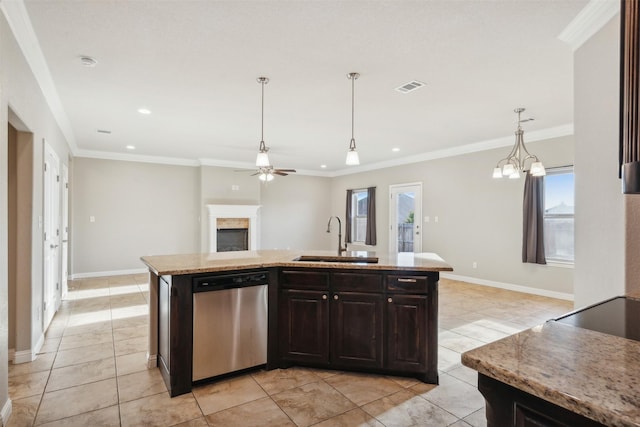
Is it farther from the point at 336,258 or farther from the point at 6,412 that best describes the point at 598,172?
the point at 6,412

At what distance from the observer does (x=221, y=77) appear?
3.27 m

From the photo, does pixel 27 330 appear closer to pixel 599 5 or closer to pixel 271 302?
pixel 271 302

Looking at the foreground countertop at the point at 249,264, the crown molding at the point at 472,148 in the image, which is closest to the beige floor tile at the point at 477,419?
the foreground countertop at the point at 249,264

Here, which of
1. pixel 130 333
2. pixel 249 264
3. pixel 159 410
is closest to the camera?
pixel 159 410

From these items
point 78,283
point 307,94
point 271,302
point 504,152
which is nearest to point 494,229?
point 504,152

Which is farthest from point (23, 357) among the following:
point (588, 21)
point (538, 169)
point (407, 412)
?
point (538, 169)

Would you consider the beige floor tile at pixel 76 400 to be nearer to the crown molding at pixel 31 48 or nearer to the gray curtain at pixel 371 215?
the crown molding at pixel 31 48

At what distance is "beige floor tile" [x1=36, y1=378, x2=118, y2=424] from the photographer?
213cm

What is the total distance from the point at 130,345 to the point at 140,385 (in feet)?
3.17

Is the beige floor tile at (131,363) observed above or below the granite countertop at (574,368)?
below

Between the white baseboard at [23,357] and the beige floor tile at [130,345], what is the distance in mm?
629

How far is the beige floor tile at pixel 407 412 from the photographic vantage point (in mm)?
2053

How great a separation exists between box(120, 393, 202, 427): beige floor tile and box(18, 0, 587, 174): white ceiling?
2.61 metres

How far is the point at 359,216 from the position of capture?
9.16 meters
